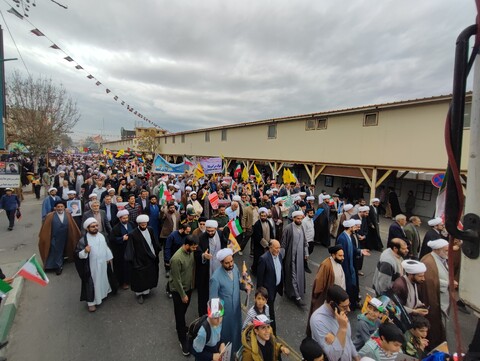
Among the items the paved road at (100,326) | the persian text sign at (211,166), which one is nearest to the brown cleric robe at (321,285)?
the paved road at (100,326)

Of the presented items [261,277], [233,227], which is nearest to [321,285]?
[261,277]

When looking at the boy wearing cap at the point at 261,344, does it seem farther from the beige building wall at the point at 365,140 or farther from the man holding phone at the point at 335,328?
the beige building wall at the point at 365,140

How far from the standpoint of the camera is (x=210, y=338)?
8.59 ft

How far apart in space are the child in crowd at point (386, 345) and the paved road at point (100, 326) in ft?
4.90

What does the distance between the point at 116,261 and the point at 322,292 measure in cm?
432

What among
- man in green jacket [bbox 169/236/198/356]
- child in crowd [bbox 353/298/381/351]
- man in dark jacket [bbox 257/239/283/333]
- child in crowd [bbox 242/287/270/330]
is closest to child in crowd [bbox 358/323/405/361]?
child in crowd [bbox 353/298/381/351]

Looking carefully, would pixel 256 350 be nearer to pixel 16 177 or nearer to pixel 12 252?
pixel 12 252

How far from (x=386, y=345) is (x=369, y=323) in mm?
547

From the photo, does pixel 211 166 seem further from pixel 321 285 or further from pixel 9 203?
pixel 321 285

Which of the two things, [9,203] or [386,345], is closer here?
[386,345]

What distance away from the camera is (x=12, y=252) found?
22.5 ft

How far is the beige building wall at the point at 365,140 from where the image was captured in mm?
10305

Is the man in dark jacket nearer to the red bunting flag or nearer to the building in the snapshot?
the building

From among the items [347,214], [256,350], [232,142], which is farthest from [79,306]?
[232,142]
